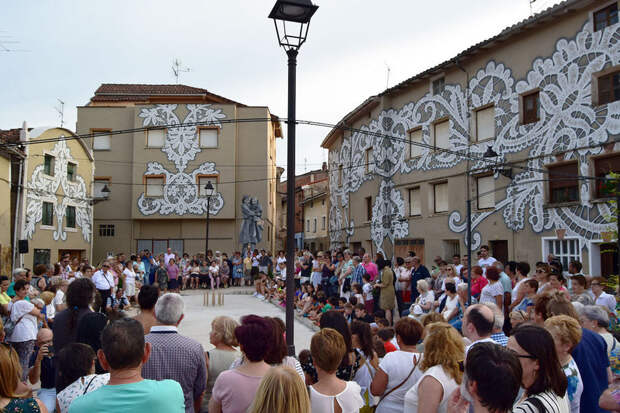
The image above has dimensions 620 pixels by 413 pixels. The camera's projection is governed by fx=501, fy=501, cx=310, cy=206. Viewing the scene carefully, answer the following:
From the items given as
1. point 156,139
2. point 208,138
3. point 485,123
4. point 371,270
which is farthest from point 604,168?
point 156,139

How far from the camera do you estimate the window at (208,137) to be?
111 ft

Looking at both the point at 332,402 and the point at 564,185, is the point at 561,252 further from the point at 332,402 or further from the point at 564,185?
the point at 332,402

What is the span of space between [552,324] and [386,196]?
20175 mm

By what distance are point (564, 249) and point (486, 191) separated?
154 inches

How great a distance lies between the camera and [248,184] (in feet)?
113

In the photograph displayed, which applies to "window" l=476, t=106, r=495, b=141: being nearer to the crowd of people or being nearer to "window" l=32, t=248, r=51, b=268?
the crowd of people

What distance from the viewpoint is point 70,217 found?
2761cm

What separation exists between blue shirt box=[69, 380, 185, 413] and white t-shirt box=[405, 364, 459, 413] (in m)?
1.67

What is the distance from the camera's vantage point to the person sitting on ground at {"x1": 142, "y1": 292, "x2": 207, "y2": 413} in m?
3.98

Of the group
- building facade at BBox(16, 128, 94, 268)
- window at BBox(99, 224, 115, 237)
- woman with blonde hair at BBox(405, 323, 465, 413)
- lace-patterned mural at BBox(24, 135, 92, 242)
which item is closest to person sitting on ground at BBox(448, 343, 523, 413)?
woman with blonde hair at BBox(405, 323, 465, 413)

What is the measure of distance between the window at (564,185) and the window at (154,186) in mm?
24903

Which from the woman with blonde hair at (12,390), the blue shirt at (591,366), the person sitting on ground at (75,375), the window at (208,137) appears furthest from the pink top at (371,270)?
the window at (208,137)

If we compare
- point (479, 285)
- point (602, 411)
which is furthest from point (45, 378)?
point (479, 285)

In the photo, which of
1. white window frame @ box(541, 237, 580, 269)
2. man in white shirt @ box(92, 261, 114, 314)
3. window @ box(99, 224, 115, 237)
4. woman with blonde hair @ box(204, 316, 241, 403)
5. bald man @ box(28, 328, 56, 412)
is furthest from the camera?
window @ box(99, 224, 115, 237)
